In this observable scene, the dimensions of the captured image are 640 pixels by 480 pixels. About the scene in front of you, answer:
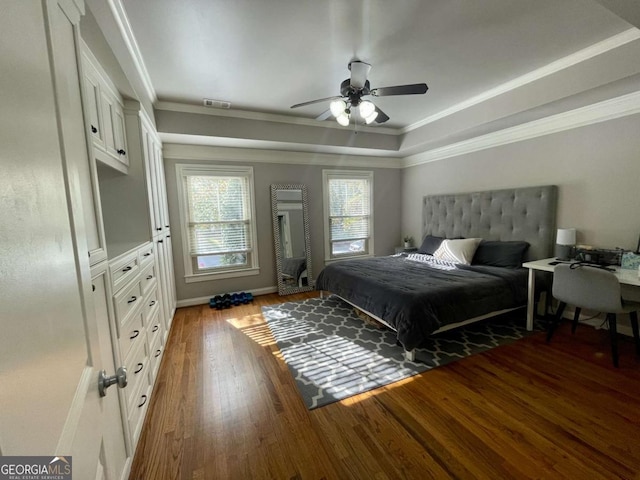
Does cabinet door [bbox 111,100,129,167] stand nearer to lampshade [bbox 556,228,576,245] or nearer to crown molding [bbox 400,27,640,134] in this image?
crown molding [bbox 400,27,640,134]

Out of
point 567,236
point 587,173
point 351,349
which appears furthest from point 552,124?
point 351,349

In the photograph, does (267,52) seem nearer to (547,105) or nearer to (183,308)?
(547,105)

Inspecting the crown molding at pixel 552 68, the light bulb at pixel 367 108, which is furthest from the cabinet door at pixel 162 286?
the crown molding at pixel 552 68

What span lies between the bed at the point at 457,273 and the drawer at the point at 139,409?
203 cm

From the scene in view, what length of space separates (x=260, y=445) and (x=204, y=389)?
2.52ft

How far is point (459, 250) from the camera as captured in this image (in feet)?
12.2

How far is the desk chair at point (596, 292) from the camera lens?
2.16m

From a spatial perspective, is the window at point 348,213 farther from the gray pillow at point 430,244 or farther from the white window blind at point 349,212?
the gray pillow at point 430,244

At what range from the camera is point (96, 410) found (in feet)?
2.37

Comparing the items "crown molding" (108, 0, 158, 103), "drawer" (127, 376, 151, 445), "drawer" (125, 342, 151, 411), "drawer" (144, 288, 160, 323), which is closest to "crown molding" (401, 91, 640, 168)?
"crown molding" (108, 0, 158, 103)

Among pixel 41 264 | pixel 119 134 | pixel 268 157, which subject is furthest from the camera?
pixel 268 157

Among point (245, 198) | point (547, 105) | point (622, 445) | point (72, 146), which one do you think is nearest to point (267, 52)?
point (72, 146)

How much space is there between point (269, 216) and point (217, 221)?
2.69 feet

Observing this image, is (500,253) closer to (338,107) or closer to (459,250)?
(459,250)
